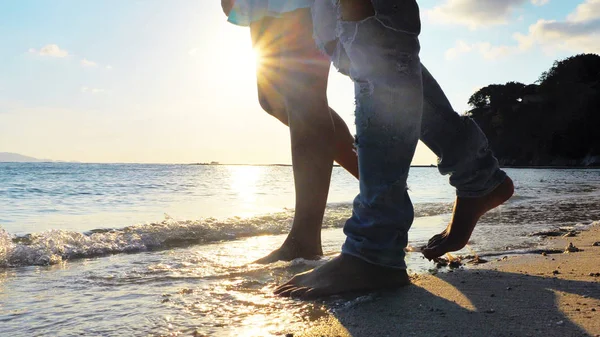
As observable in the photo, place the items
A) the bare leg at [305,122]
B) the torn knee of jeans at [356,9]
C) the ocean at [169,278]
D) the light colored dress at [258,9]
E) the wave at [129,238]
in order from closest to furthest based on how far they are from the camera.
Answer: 1. the ocean at [169,278]
2. the torn knee of jeans at [356,9]
3. the light colored dress at [258,9]
4. the bare leg at [305,122]
5. the wave at [129,238]

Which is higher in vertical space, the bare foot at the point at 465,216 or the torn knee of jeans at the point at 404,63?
the torn knee of jeans at the point at 404,63

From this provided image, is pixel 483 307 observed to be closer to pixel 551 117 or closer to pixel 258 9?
pixel 258 9

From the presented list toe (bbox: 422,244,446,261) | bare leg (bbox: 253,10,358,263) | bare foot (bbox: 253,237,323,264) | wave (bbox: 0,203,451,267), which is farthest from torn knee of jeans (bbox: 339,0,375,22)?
wave (bbox: 0,203,451,267)

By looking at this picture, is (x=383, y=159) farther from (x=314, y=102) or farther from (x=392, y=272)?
(x=314, y=102)

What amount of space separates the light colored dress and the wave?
166cm

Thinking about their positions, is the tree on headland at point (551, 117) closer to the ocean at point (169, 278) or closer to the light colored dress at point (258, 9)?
the ocean at point (169, 278)

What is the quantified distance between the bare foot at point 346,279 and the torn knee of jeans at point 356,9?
2.23ft

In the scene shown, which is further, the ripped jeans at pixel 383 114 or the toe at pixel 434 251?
the toe at pixel 434 251

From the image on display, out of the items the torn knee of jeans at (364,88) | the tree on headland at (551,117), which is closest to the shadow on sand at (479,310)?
the torn knee of jeans at (364,88)

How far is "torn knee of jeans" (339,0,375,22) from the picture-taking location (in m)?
1.40

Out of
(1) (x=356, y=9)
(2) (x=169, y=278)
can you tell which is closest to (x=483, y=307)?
(1) (x=356, y=9)

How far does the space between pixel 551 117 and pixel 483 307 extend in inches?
2554

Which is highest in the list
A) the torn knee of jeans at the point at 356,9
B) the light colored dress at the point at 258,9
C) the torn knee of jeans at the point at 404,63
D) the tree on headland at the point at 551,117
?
the tree on headland at the point at 551,117

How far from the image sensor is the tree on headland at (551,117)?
55594 mm
